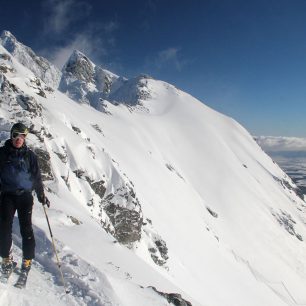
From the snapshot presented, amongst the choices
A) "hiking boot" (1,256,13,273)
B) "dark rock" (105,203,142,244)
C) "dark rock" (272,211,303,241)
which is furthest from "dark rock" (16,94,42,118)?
"dark rock" (272,211,303,241)

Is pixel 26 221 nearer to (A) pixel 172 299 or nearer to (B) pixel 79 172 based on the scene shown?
(A) pixel 172 299

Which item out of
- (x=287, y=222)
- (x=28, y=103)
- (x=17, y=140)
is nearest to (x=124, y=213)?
(x=28, y=103)

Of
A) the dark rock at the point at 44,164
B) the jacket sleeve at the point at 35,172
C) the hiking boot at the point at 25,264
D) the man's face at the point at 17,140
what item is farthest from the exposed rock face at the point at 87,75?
the hiking boot at the point at 25,264

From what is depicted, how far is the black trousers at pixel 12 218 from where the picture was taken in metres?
7.57

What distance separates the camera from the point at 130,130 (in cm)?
7838

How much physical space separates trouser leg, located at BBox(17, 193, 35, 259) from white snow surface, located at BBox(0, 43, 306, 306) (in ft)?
2.48

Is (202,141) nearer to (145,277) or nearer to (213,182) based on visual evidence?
(213,182)

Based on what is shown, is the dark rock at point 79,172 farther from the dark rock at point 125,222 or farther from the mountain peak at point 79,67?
the mountain peak at point 79,67

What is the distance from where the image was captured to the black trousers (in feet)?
24.8

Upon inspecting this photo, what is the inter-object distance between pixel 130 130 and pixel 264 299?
40489 mm

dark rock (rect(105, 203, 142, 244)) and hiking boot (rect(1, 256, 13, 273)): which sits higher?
dark rock (rect(105, 203, 142, 244))

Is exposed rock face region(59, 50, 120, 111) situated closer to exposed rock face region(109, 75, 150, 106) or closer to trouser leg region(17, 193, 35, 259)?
exposed rock face region(109, 75, 150, 106)

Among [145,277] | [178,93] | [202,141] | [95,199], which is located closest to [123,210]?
[95,199]

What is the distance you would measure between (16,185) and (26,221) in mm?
857
